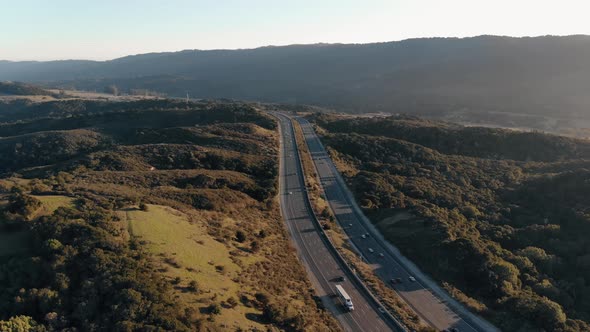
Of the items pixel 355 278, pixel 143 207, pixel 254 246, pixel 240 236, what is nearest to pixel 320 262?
pixel 355 278

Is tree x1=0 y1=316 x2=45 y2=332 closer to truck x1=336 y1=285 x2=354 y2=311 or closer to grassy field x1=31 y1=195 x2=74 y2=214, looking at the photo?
grassy field x1=31 y1=195 x2=74 y2=214

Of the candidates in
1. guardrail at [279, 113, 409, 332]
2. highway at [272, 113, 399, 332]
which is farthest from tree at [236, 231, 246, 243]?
guardrail at [279, 113, 409, 332]

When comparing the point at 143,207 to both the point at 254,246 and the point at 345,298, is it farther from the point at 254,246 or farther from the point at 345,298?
the point at 345,298

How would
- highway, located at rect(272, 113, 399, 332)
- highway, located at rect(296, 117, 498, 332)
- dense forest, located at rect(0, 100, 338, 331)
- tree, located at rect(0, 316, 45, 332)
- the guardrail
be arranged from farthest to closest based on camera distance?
1. highway, located at rect(296, 117, 498, 332)
2. highway, located at rect(272, 113, 399, 332)
3. the guardrail
4. dense forest, located at rect(0, 100, 338, 331)
5. tree, located at rect(0, 316, 45, 332)

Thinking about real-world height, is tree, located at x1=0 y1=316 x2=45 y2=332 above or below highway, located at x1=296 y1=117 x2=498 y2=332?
above

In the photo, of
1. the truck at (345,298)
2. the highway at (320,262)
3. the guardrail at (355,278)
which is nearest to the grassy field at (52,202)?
the highway at (320,262)

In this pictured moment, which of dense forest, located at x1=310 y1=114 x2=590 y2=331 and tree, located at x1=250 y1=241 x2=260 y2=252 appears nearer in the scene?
dense forest, located at x1=310 y1=114 x2=590 y2=331
